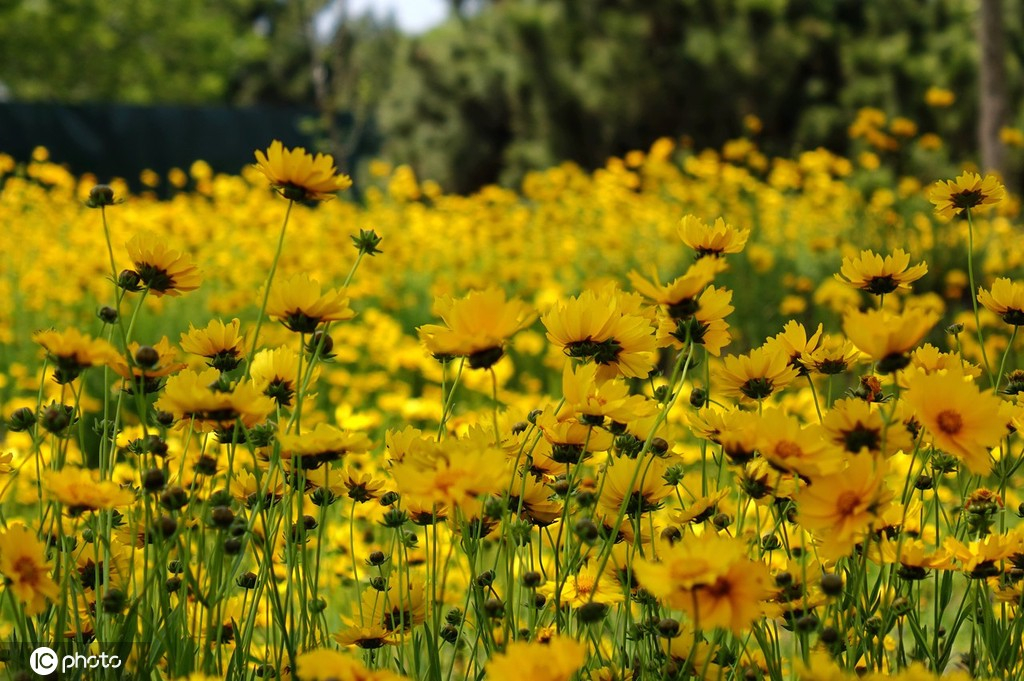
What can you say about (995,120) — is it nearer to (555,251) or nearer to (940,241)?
(940,241)

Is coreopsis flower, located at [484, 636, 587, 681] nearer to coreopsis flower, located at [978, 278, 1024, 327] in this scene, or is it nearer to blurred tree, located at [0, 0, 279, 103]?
coreopsis flower, located at [978, 278, 1024, 327]

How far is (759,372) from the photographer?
1090 mm

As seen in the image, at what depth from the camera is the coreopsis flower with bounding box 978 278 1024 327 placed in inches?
45.6

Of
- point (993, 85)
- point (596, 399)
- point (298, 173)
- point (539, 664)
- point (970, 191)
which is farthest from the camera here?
point (993, 85)

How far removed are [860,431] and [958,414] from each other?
77mm

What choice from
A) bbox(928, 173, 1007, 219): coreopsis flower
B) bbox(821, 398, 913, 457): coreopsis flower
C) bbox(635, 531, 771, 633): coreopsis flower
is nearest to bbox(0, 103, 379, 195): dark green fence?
bbox(928, 173, 1007, 219): coreopsis flower

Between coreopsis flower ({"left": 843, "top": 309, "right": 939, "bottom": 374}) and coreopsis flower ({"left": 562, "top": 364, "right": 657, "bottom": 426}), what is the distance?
24 centimetres

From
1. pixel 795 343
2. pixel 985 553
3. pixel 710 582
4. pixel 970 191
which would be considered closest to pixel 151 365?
pixel 710 582

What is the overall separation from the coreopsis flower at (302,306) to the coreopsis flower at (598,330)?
0.20 m

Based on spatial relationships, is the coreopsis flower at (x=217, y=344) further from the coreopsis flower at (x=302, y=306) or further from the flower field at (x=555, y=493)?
the coreopsis flower at (x=302, y=306)

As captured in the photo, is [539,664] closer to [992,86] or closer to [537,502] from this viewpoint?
[537,502]

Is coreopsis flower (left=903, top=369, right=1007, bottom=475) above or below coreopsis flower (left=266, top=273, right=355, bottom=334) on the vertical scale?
below

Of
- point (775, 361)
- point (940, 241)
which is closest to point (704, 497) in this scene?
point (775, 361)

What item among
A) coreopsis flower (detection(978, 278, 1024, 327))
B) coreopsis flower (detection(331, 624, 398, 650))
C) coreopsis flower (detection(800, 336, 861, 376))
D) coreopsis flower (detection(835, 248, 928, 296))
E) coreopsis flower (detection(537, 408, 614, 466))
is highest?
coreopsis flower (detection(835, 248, 928, 296))
